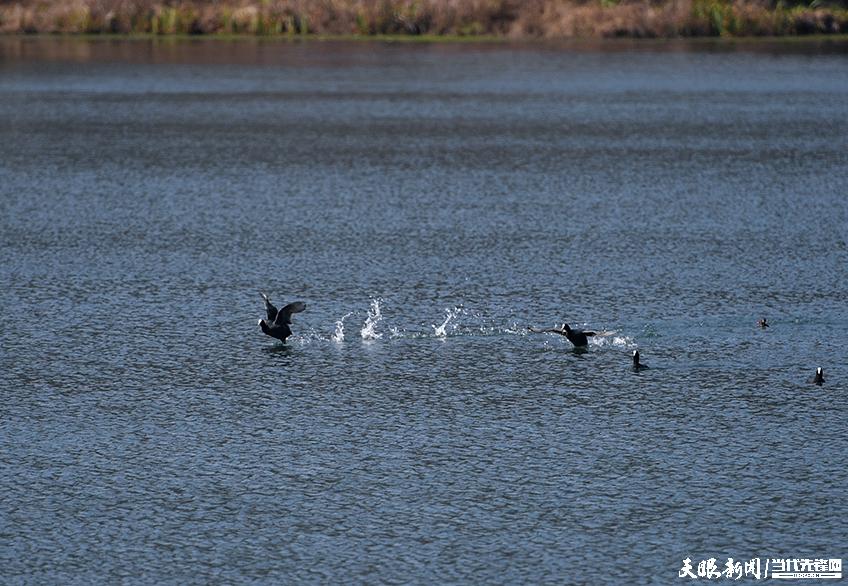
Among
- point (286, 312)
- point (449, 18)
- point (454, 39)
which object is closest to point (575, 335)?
point (286, 312)

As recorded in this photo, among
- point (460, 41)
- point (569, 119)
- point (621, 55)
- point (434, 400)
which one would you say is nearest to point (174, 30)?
point (460, 41)

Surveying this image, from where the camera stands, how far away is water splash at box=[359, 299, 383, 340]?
513 inches

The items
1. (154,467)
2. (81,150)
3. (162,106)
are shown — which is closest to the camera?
(154,467)

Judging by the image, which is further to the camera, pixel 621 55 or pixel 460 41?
pixel 460 41

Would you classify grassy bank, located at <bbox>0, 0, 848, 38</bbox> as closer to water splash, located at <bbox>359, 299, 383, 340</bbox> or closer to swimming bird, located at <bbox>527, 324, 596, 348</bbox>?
water splash, located at <bbox>359, 299, 383, 340</bbox>

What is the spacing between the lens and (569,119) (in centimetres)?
3092

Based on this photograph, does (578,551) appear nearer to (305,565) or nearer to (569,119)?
(305,565)

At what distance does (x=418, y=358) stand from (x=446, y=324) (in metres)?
1.11

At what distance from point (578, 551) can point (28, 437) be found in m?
4.15

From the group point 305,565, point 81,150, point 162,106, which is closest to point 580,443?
point 305,565

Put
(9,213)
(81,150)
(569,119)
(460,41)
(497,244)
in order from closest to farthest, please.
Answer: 1. (497,244)
2. (9,213)
3. (81,150)
4. (569,119)
5. (460,41)

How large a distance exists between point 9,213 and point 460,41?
3668 centimetres

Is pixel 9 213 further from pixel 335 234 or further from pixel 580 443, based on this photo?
pixel 580 443

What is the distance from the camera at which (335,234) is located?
17906 millimetres
